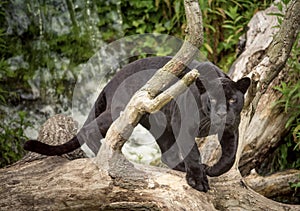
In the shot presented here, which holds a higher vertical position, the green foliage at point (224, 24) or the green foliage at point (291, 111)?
the green foliage at point (224, 24)

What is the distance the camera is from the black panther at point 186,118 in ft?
8.36

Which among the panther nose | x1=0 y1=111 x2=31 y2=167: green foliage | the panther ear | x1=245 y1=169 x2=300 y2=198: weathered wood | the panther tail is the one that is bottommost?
x1=245 y1=169 x2=300 y2=198: weathered wood

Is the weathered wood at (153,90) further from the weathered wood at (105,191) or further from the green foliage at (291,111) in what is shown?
the green foliage at (291,111)

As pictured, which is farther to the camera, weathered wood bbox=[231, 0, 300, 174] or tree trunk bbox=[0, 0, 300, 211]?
weathered wood bbox=[231, 0, 300, 174]

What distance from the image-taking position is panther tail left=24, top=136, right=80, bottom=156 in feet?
8.91

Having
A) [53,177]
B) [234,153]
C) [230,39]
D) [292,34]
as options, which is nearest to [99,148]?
[53,177]

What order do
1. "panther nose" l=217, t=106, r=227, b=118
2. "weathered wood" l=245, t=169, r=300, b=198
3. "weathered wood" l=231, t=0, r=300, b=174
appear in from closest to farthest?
"panther nose" l=217, t=106, r=227, b=118, "weathered wood" l=231, t=0, r=300, b=174, "weathered wood" l=245, t=169, r=300, b=198

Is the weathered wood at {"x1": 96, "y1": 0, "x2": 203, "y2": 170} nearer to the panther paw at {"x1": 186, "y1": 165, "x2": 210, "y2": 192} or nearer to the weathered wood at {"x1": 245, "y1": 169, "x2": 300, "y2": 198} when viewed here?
the panther paw at {"x1": 186, "y1": 165, "x2": 210, "y2": 192}

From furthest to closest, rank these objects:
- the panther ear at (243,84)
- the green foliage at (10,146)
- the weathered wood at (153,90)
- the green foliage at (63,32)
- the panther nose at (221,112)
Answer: the green foliage at (63,32) < the green foliage at (10,146) < the panther ear at (243,84) < the panther nose at (221,112) < the weathered wood at (153,90)

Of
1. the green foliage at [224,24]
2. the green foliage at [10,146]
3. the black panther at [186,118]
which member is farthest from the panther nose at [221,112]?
the green foliage at [224,24]

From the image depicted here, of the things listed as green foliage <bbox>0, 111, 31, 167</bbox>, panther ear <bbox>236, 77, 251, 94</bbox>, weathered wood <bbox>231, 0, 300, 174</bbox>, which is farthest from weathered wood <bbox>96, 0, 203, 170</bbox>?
green foliage <bbox>0, 111, 31, 167</bbox>

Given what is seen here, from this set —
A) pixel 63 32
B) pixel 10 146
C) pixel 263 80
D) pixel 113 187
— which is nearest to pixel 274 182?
pixel 263 80

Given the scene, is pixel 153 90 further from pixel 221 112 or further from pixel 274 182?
pixel 274 182

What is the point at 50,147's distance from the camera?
9.16 ft
